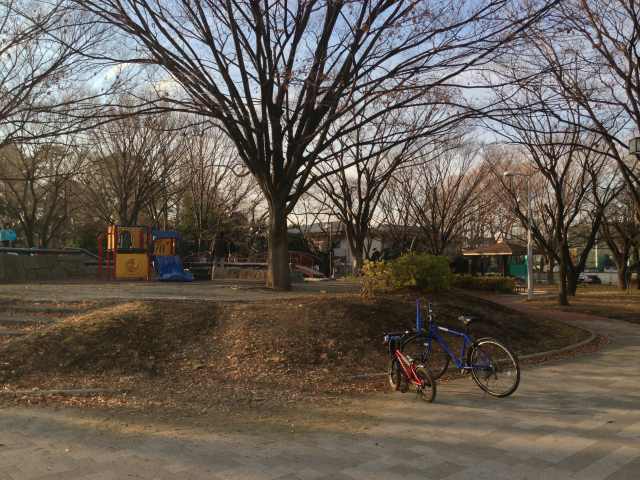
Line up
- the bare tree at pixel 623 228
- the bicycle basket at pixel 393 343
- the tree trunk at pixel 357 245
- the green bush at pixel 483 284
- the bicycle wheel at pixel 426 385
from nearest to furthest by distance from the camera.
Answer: the bicycle wheel at pixel 426 385 → the bicycle basket at pixel 393 343 → the green bush at pixel 483 284 → the tree trunk at pixel 357 245 → the bare tree at pixel 623 228

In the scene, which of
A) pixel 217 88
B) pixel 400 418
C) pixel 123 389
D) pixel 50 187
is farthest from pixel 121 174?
pixel 400 418

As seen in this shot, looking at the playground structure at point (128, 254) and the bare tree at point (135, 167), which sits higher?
the bare tree at point (135, 167)

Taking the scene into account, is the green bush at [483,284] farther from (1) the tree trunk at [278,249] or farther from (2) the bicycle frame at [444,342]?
(2) the bicycle frame at [444,342]

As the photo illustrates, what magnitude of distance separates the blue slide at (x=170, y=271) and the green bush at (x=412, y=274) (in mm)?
9061

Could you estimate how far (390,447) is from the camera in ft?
16.2

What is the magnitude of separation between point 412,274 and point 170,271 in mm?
10520

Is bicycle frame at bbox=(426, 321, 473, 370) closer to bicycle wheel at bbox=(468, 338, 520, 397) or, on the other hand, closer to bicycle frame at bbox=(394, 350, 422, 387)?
bicycle wheel at bbox=(468, 338, 520, 397)

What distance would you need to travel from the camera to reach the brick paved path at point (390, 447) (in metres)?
4.33

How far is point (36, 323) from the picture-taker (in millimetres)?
9750

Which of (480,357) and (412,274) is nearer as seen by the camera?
(480,357)

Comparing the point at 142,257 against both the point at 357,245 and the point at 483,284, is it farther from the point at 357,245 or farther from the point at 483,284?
the point at 483,284

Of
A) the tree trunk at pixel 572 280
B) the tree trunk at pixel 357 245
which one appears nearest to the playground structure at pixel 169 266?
the tree trunk at pixel 357 245

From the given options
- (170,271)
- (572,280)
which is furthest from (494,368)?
(572,280)

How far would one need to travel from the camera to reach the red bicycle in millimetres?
6441
